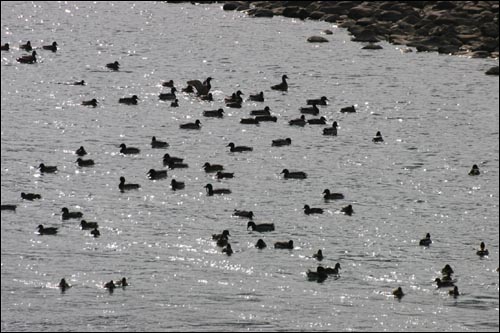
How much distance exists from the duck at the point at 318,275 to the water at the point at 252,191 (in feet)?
0.59

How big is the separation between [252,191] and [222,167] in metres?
3.20

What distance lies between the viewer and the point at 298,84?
76.3 metres

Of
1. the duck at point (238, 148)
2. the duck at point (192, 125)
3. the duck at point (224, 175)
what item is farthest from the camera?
the duck at point (192, 125)

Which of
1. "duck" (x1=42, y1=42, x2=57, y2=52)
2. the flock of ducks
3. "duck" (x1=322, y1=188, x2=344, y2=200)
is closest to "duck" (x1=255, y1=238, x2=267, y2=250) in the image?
the flock of ducks

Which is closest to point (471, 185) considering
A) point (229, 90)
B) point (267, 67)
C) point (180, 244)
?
point (180, 244)

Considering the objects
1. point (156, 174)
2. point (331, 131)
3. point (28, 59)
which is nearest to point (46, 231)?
point (156, 174)

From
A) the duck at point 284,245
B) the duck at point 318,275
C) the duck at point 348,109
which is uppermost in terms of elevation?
the duck at point 348,109

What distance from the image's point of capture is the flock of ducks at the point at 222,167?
151 ft

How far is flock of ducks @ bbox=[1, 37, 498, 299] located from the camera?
46156mm

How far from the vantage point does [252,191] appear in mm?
55469

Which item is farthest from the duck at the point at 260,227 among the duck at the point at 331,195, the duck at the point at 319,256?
the duck at the point at 331,195

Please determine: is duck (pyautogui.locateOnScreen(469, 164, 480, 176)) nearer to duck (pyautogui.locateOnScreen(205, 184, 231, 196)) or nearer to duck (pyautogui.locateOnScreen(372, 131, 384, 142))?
duck (pyautogui.locateOnScreen(372, 131, 384, 142))

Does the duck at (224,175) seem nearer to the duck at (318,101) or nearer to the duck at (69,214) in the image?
the duck at (69,214)

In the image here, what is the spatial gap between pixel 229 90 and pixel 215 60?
321 inches
